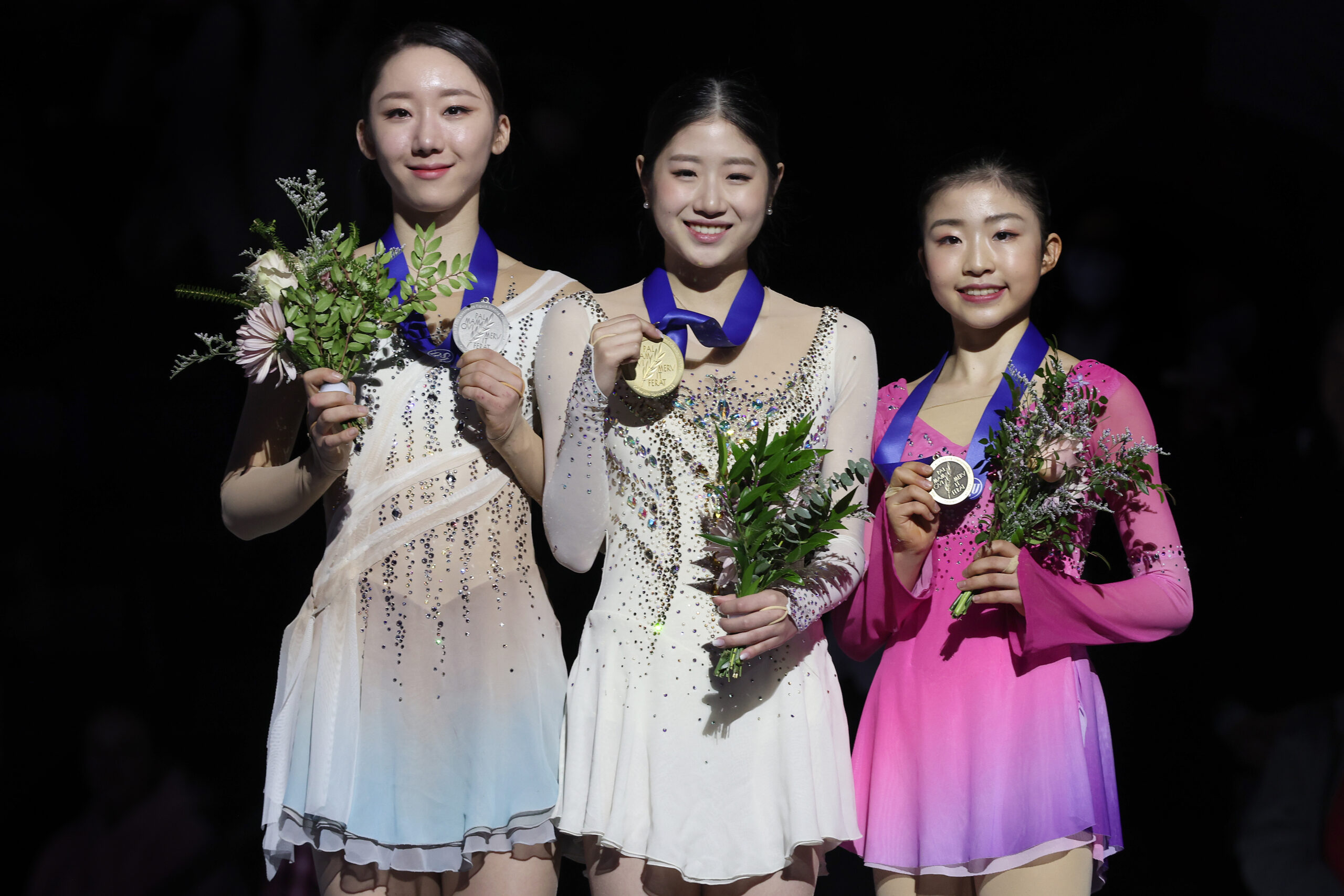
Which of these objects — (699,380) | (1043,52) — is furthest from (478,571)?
(1043,52)

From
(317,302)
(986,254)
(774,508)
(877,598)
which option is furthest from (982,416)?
(317,302)

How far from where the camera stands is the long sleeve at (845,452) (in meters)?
2.46

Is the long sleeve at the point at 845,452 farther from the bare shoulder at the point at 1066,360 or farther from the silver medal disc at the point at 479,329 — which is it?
the silver medal disc at the point at 479,329

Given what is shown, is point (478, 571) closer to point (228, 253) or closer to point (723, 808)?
point (723, 808)

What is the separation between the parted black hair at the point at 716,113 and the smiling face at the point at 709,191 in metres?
0.02

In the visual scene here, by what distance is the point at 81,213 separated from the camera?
3719 millimetres

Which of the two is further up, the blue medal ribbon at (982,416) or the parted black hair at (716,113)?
the parted black hair at (716,113)


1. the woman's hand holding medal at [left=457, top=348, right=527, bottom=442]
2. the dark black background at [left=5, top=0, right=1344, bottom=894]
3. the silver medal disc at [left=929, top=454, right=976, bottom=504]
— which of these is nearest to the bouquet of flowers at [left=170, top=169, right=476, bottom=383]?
the woman's hand holding medal at [left=457, top=348, right=527, bottom=442]

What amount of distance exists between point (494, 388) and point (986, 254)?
3.72 ft

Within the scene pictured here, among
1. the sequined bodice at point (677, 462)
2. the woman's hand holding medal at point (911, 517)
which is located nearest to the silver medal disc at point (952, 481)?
the woman's hand holding medal at point (911, 517)

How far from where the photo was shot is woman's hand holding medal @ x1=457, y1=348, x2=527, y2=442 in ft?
8.34

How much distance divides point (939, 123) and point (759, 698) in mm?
1915

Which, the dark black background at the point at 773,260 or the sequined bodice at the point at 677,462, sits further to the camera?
the dark black background at the point at 773,260

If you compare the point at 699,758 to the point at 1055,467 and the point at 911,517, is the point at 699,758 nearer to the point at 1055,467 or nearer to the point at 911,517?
the point at 911,517
